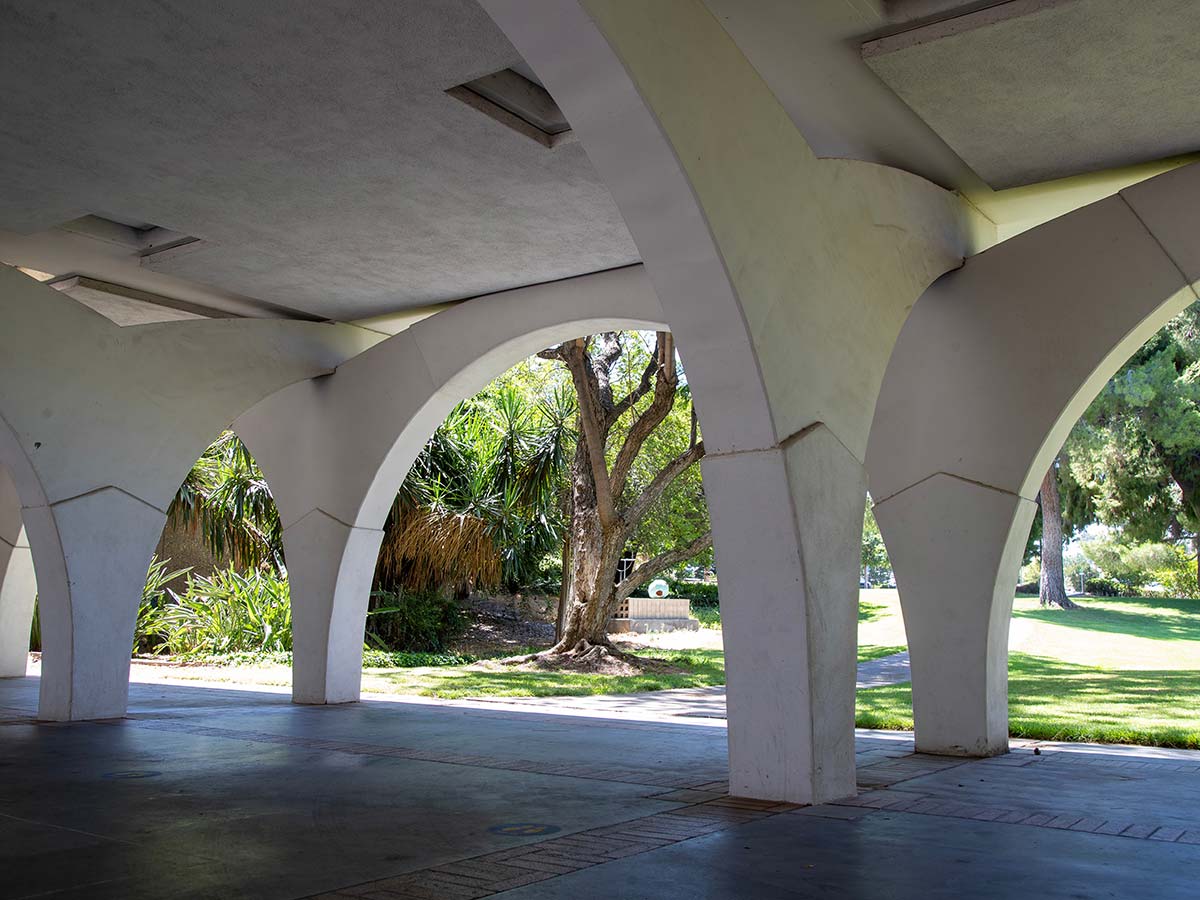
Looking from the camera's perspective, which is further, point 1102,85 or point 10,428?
point 10,428

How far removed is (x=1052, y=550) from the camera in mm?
24859

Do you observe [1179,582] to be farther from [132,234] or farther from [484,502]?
[132,234]

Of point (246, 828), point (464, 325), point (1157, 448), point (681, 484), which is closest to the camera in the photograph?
point (246, 828)

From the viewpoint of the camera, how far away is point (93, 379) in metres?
9.01

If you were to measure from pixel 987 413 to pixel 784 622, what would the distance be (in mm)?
2727

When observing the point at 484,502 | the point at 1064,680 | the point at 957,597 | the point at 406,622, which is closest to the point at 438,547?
the point at 484,502

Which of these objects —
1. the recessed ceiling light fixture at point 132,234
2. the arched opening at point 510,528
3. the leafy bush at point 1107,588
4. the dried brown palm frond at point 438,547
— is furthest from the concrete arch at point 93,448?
the leafy bush at point 1107,588

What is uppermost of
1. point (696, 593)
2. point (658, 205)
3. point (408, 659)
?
point (658, 205)

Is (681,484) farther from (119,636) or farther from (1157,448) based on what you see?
(119,636)

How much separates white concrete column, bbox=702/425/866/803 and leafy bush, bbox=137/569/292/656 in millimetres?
11518

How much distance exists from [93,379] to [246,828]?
561 centimetres

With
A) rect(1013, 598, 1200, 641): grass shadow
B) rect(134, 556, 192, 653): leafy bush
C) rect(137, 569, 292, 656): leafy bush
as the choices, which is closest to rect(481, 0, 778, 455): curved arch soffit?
rect(137, 569, 292, 656): leafy bush

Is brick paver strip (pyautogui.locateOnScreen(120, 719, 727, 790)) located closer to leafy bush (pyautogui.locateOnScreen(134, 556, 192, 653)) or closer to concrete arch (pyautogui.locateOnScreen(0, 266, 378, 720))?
concrete arch (pyautogui.locateOnScreen(0, 266, 378, 720))

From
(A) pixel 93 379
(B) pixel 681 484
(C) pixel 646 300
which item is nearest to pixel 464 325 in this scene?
(C) pixel 646 300
